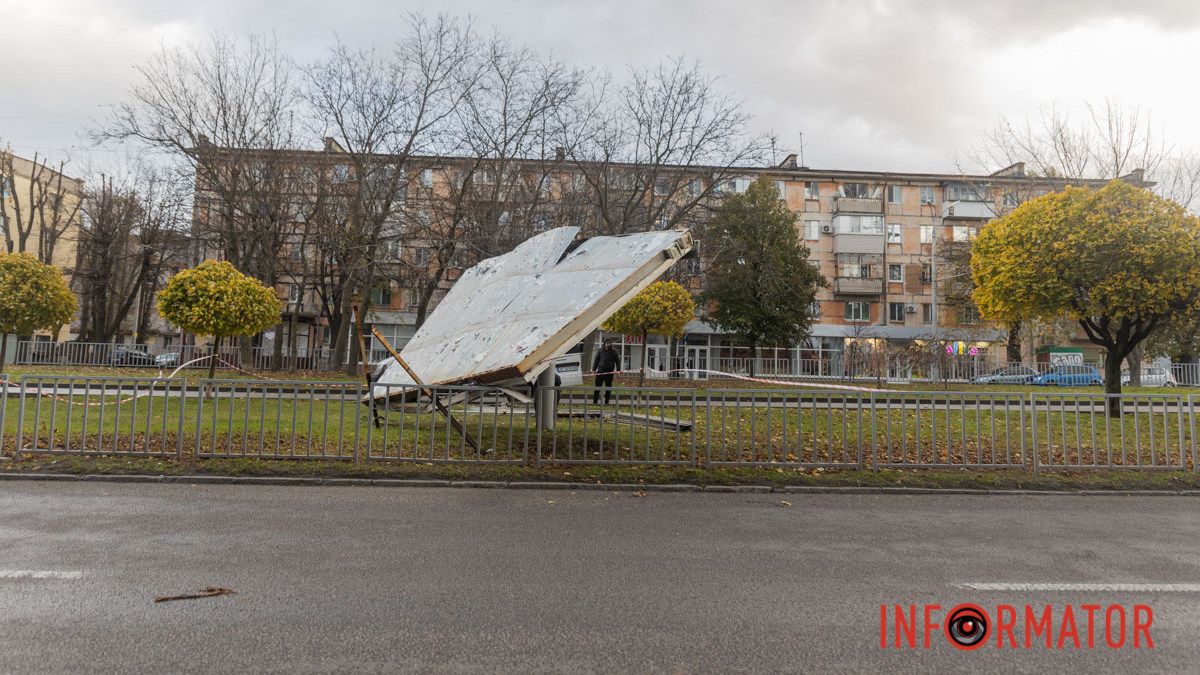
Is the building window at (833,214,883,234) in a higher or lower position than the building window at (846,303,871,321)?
higher

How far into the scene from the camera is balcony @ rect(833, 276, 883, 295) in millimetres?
47031

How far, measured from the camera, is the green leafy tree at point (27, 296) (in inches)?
744

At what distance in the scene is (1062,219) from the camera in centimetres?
1520

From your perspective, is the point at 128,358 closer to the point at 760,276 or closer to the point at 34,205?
the point at 34,205

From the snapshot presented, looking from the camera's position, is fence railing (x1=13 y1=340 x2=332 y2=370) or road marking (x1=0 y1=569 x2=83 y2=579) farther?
fence railing (x1=13 y1=340 x2=332 y2=370)

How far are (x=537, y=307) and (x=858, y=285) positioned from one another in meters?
43.2

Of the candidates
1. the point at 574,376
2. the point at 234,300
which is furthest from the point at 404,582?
the point at 234,300

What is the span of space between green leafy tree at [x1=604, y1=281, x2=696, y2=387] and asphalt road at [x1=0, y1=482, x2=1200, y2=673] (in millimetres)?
16163

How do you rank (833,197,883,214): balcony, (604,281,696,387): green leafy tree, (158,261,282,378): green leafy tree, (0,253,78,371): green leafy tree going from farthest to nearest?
1. (833,197,883,214): balcony
2. (604,281,696,387): green leafy tree
3. (0,253,78,371): green leafy tree
4. (158,261,282,378): green leafy tree

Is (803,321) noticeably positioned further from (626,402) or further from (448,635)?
(448,635)

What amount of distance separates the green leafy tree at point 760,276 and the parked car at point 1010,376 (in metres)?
12.3

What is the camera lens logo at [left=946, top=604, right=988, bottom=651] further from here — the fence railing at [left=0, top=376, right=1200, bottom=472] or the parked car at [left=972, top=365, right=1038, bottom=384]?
the parked car at [left=972, top=365, right=1038, bottom=384]

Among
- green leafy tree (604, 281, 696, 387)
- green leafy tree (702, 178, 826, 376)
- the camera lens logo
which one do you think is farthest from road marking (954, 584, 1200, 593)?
green leafy tree (702, 178, 826, 376)

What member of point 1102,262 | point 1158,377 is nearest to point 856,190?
point 1158,377
